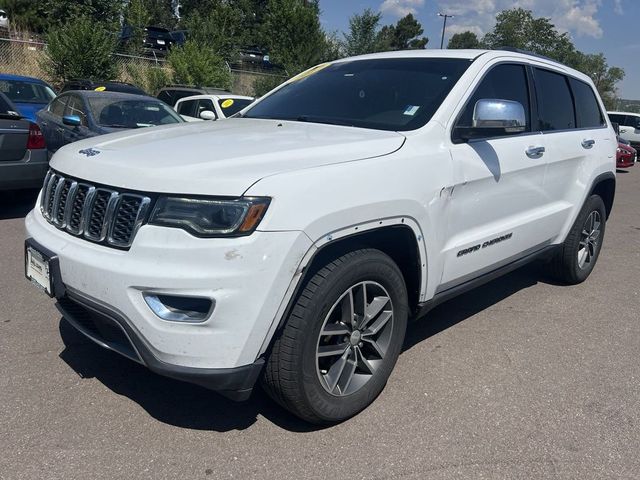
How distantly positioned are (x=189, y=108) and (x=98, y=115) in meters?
4.40

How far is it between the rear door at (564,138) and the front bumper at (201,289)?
8.57ft

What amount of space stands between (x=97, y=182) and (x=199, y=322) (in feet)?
2.71

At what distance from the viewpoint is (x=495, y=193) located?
11.6ft

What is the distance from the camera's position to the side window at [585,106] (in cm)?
482

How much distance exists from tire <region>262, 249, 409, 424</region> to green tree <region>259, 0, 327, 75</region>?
2302 cm

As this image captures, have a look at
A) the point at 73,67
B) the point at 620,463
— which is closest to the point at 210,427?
the point at 620,463

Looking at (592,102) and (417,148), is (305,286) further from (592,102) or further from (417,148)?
(592,102)

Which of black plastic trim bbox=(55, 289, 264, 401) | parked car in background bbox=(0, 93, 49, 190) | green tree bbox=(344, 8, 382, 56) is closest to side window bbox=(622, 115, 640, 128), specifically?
green tree bbox=(344, 8, 382, 56)

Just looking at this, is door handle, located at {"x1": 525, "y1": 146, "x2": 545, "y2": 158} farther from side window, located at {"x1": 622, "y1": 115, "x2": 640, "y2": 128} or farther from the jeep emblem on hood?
side window, located at {"x1": 622, "y1": 115, "x2": 640, "y2": 128}

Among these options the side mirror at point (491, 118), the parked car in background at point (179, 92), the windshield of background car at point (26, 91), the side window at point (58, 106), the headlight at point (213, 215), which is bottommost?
the windshield of background car at point (26, 91)

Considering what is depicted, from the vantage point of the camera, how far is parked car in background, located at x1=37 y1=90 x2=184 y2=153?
7.66 metres

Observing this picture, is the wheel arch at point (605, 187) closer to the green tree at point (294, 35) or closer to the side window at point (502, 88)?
the side window at point (502, 88)

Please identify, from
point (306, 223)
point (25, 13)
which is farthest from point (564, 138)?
point (25, 13)

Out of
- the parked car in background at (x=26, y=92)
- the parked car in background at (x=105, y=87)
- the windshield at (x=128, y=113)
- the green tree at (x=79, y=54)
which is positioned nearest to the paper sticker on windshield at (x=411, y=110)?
the windshield at (x=128, y=113)
